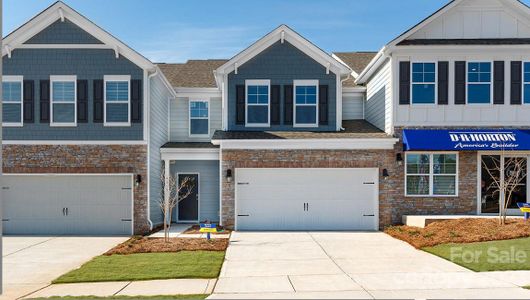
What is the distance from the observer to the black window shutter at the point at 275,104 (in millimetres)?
18781

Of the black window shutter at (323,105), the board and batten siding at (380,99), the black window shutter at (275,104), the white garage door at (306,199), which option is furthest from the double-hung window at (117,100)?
the board and batten siding at (380,99)

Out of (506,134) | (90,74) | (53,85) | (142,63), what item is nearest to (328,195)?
(506,134)

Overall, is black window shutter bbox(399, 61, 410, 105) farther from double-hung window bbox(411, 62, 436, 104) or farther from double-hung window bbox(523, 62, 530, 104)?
double-hung window bbox(523, 62, 530, 104)

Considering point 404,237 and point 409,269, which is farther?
point 404,237

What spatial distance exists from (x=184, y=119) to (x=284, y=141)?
224 inches

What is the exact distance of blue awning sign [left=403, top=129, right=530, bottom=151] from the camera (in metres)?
16.6

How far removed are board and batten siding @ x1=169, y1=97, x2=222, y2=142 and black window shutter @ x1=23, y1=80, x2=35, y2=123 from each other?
5.65 meters

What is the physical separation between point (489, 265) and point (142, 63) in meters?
12.9

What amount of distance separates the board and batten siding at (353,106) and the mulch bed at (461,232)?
21.2 feet

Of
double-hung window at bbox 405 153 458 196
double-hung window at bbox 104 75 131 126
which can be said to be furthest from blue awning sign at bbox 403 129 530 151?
double-hung window at bbox 104 75 131 126

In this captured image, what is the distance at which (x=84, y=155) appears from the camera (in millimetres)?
16781

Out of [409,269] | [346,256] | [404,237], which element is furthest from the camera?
[404,237]

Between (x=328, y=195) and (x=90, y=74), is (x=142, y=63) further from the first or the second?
(x=328, y=195)

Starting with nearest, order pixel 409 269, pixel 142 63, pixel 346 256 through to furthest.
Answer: pixel 409 269 < pixel 346 256 < pixel 142 63
